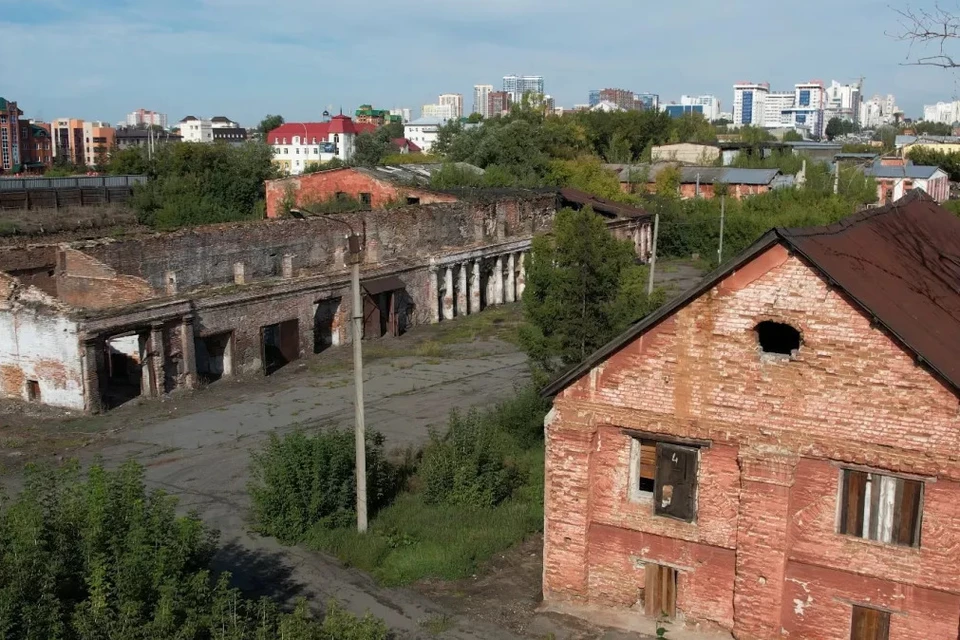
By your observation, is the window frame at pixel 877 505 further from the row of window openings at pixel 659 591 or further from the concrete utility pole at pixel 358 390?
the concrete utility pole at pixel 358 390

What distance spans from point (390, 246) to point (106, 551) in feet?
96.6

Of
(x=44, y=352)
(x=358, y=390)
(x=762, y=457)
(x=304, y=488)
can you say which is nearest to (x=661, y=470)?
(x=762, y=457)

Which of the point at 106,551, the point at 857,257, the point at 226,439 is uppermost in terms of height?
the point at 857,257

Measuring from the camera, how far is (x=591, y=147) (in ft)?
282

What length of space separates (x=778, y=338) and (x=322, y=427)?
45.9 ft

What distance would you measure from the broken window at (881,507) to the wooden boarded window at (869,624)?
951 mm

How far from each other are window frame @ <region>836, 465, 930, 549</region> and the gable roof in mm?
1447

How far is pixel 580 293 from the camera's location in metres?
20.7

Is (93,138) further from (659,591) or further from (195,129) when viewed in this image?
(659,591)

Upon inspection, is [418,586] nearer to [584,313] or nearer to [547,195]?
[584,313]

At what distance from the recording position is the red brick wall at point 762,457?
11938 mm

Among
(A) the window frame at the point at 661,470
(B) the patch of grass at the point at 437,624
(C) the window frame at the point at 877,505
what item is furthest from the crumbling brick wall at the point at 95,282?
(C) the window frame at the point at 877,505

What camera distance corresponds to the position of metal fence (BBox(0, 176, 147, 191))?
56500 mm

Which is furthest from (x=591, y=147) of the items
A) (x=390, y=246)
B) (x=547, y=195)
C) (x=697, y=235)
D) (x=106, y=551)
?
(x=106, y=551)
